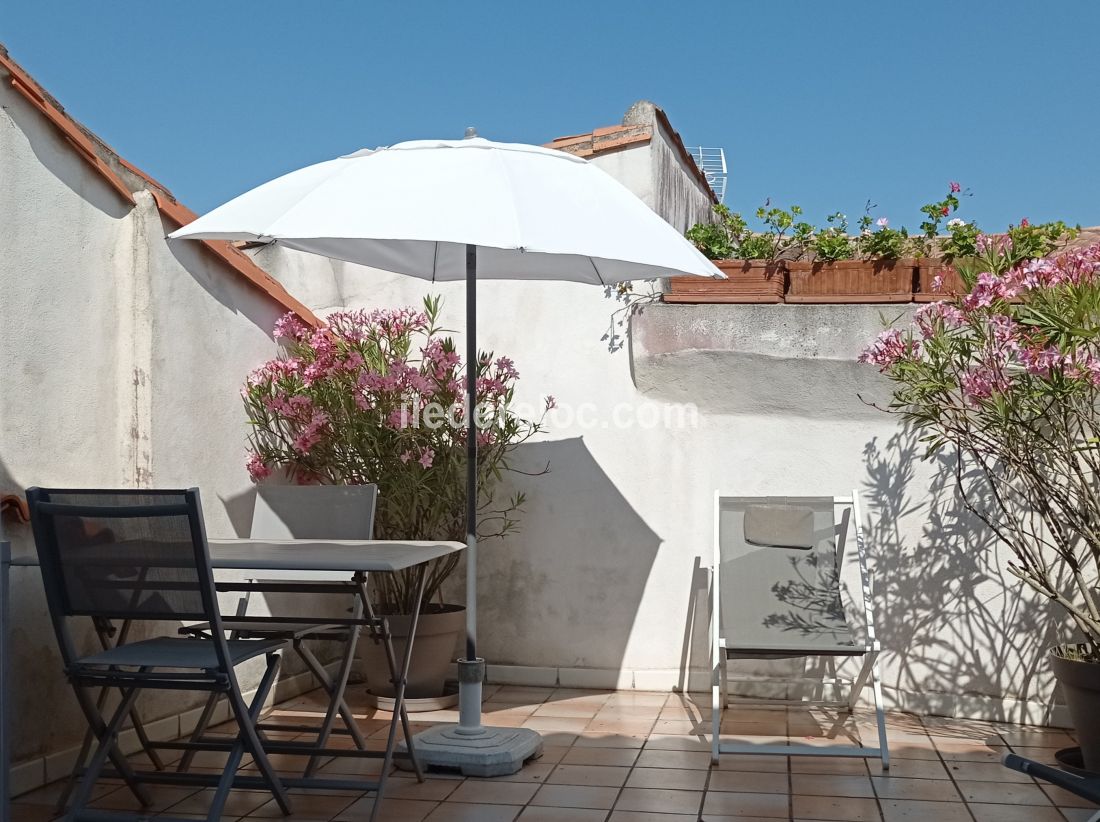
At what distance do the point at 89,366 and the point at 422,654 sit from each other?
2110 mm

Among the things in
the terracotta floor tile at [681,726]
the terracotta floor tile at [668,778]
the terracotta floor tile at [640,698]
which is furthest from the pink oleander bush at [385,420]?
the terracotta floor tile at [668,778]

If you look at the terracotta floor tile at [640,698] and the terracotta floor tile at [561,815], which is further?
the terracotta floor tile at [640,698]

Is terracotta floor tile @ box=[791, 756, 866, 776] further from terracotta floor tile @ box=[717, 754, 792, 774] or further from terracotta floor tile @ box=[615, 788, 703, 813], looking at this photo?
terracotta floor tile @ box=[615, 788, 703, 813]

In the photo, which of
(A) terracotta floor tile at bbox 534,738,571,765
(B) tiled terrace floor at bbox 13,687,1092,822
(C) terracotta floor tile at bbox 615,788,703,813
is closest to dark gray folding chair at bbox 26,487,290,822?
(B) tiled terrace floor at bbox 13,687,1092,822

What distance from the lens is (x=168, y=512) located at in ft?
9.39

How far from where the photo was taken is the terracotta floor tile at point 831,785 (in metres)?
3.82

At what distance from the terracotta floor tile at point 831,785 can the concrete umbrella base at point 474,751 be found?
1026mm

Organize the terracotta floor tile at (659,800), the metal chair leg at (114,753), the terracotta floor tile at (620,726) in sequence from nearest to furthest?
1. the metal chair leg at (114,753)
2. the terracotta floor tile at (659,800)
3. the terracotta floor tile at (620,726)

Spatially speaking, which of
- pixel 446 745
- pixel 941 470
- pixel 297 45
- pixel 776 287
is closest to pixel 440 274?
pixel 776 287

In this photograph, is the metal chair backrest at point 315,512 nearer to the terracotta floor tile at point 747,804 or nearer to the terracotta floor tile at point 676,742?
the terracotta floor tile at point 676,742

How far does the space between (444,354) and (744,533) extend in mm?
1678

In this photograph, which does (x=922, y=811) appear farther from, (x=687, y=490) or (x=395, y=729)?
(x=687, y=490)

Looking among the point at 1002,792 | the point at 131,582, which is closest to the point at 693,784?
the point at 1002,792

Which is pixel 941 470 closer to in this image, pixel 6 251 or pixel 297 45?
pixel 6 251
